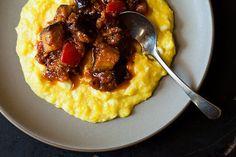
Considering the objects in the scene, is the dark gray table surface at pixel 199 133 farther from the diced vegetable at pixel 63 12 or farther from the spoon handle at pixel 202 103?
the diced vegetable at pixel 63 12

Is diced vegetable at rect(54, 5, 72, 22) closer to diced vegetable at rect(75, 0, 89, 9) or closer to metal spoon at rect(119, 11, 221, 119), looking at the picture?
diced vegetable at rect(75, 0, 89, 9)

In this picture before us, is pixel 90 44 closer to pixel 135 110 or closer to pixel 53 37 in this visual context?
pixel 53 37

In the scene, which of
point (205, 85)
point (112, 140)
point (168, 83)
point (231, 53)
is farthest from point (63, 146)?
point (231, 53)

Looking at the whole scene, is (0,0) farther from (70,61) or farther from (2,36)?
(70,61)

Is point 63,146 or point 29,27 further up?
point 29,27

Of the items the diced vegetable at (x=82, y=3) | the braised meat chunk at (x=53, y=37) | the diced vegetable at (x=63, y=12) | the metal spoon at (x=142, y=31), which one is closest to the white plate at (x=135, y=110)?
the metal spoon at (x=142, y=31)
